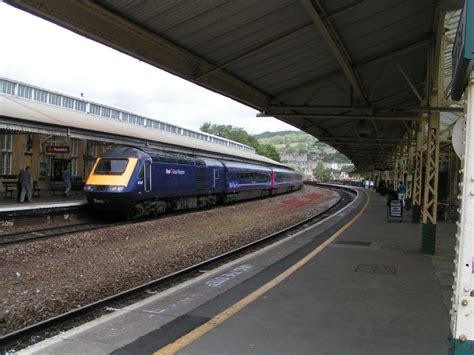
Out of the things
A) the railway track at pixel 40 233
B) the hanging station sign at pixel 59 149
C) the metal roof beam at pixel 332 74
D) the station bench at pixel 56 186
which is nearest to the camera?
the metal roof beam at pixel 332 74

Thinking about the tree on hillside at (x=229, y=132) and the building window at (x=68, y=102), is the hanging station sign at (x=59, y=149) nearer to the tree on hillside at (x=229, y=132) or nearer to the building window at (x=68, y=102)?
the building window at (x=68, y=102)

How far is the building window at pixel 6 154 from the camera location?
2530 centimetres

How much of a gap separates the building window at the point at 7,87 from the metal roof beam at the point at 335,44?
81.8ft

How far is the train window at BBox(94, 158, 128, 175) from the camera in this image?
19.2m

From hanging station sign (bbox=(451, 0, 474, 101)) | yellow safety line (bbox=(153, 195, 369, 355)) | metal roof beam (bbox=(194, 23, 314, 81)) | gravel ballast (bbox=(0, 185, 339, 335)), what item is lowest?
gravel ballast (bbox=(0, 185, 339, 335))

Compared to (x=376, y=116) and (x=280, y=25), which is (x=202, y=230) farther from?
(x=280, y=25)

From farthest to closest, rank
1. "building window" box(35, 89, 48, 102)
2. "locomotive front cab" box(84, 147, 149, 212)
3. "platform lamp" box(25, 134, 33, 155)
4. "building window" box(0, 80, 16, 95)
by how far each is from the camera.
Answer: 1. "building window" box(35, 89, 48, 102)
2. "building window" box(0, 80, 16, 95)
3. "platform lamp" box(25, 134, 33, 155)
4. "locomotive front cab" box(84, 147, 149, 212)

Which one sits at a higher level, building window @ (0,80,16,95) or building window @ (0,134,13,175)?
building window @ (0,80,16,95)

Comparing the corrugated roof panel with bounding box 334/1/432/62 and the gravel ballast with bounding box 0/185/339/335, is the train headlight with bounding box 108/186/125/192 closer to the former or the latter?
the gravel ballast with bounding box 0/185/339/335

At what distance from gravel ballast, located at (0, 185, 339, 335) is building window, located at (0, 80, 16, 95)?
18.4 meters

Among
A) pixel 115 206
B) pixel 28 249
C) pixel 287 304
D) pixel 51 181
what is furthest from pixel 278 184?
pixel 287 304

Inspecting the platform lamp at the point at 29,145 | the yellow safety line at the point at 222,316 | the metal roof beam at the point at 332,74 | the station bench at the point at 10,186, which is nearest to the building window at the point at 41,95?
the platform lamp at the point at 29,145

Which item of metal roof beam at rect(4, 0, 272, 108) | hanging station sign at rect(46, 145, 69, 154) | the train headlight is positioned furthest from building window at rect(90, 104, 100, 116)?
metal roof beam at rect(4, 0, 272, 108)

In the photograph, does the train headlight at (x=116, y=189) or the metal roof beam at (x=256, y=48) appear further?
the train headlight at (x=116, y=189)
